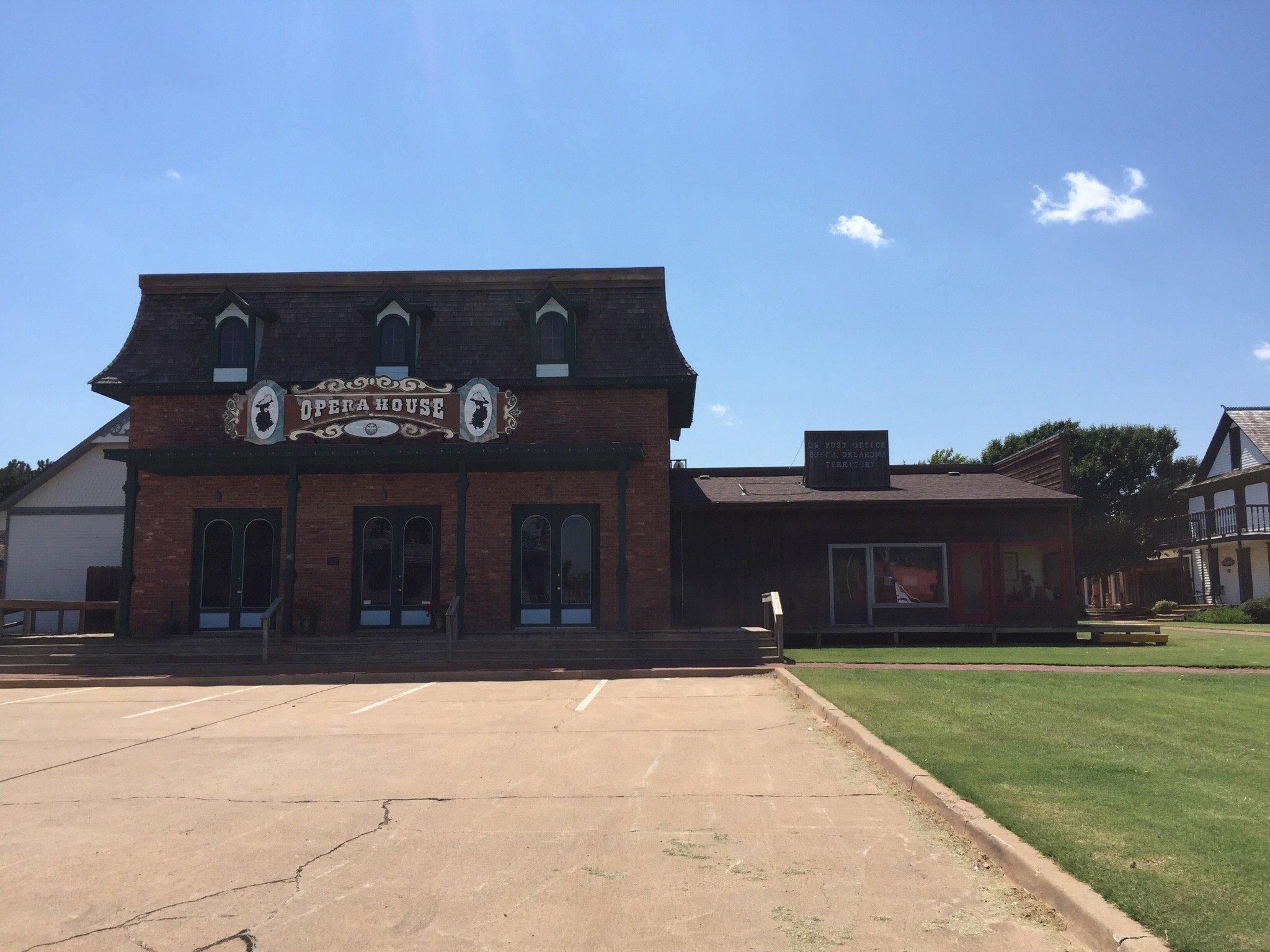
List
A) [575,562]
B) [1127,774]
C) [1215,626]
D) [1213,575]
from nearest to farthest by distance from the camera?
[1127,774] → [575,562] → [1215,626] → [1213,575]

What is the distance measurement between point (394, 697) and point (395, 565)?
7103 mm

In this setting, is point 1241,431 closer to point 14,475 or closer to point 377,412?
point 377,412

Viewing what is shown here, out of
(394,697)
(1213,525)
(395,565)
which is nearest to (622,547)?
(395,565)

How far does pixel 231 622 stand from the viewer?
63.1ft

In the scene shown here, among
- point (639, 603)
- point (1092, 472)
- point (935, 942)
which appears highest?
point (1092, 472)

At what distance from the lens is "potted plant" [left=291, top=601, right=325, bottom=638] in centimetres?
1827

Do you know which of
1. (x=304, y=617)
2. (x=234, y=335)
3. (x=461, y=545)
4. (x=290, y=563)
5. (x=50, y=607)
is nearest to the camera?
(x=461, y=545)

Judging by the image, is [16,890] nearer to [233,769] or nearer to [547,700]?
[233,769]

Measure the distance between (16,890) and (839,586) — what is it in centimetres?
1845

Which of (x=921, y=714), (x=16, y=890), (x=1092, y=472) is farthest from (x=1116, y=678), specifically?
(x=1092, y=472)

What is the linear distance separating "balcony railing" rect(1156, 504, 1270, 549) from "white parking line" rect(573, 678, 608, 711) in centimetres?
3388

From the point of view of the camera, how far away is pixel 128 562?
738 inches

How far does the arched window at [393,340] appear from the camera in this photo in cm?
1992

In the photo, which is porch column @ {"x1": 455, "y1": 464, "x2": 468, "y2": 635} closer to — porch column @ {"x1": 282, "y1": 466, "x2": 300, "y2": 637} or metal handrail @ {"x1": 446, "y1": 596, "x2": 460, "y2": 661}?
metal handrail @ {"x1": 446, "y1": 596, "x2": 460, "y2": 661}
